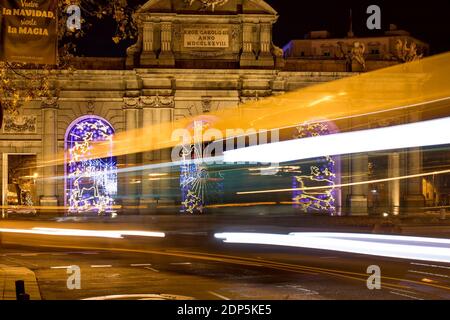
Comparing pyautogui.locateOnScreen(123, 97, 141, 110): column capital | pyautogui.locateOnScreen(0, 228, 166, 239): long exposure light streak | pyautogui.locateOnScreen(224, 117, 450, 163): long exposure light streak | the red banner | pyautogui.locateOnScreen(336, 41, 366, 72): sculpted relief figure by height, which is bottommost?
pyautogui.locateOnScreen(0, 228, 166, 239): long exposure light streak

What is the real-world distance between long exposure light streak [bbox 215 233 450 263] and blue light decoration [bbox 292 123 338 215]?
63.6 inches

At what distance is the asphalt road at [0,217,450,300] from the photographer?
18233 millimetres

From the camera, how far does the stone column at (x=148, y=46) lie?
→ 55.2m

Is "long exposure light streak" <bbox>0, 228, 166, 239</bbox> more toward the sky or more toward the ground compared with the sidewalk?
more toward the sky

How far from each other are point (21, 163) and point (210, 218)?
24.7 metres

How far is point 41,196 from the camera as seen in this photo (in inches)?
2173

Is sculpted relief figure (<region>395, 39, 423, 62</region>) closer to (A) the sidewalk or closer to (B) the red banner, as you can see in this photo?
(A) the sidewalk

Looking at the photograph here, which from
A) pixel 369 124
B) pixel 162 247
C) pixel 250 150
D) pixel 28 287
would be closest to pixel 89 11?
pixel 28 287

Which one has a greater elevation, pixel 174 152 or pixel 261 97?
pixel 261 97

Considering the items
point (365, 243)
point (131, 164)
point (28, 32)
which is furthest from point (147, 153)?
point (28, 32)

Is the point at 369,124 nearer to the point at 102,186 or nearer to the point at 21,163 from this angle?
the point at 102,186

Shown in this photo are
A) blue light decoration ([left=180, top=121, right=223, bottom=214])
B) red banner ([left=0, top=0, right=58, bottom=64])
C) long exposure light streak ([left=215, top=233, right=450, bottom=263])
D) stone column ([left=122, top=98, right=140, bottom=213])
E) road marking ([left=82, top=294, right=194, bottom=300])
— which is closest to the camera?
road marking ([left=82, top=294, right=194, bottom=300])

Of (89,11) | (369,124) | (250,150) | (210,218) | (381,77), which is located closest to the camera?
(89,11)

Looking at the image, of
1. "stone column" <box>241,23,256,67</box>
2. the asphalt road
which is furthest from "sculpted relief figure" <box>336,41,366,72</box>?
the asphalt road
